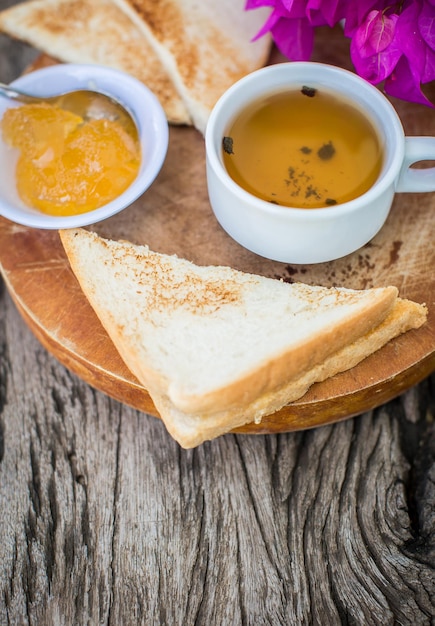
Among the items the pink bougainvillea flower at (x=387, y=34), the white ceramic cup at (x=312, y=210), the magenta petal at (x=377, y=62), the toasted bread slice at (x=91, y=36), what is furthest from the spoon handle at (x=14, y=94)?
the magenta petal at (x=377, y=62)

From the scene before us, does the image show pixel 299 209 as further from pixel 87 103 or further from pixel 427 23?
pixel 87 103

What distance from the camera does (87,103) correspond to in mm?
2312

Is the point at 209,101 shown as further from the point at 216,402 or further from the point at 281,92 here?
the point at 216,402

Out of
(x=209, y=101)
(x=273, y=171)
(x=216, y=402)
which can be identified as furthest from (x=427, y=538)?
(x=209, y=101)

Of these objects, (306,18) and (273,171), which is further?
(306,18)

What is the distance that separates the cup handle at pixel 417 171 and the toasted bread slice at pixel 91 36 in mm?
843

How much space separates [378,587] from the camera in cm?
198

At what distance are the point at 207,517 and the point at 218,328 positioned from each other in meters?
0.60

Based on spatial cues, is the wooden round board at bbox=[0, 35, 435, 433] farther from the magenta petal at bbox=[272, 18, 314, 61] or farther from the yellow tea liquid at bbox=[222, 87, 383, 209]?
the magenta petal at bbox=[272, 18, 314, 61]

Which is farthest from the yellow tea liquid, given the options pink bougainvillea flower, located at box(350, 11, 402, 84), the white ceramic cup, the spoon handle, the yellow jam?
Answer: the spoon handle

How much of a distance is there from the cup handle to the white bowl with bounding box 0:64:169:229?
2.40 ft

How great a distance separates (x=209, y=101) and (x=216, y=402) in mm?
1176

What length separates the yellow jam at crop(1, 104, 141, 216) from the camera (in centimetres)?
214

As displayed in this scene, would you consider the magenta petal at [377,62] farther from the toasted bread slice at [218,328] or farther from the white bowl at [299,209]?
the toasted bread slice at [218,328]
